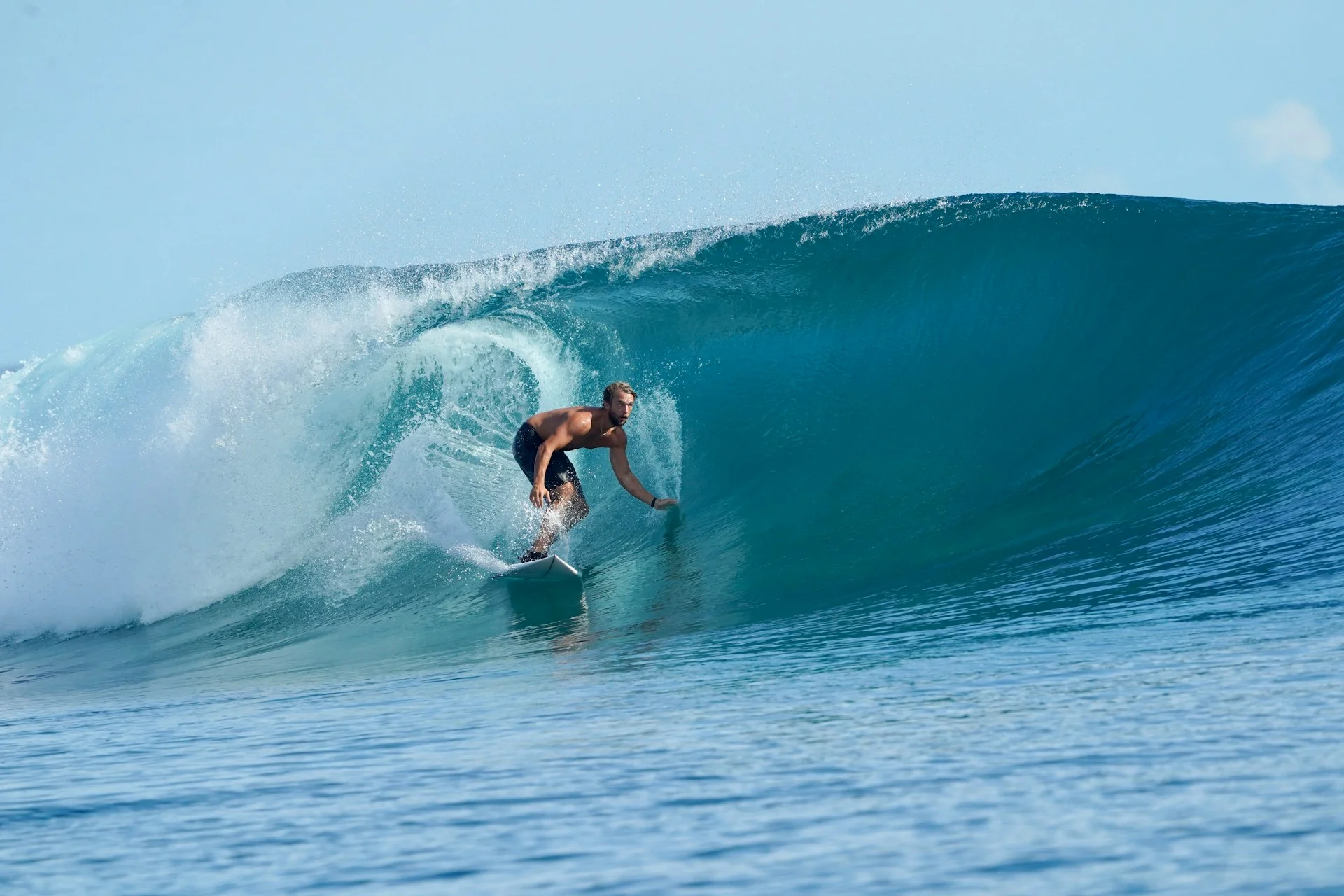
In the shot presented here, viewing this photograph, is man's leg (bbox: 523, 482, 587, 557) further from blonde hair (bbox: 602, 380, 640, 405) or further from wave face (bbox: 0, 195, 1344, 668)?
blonde hair (bbox: 602, 380, 640, 405)

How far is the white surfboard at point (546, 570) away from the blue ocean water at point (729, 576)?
139 mm

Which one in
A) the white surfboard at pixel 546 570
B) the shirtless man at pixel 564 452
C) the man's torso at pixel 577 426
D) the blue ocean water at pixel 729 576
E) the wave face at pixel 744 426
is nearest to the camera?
the blue ocean water at pixel 729 576

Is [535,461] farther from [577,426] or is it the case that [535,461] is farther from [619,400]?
[619,400]

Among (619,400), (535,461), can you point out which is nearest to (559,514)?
(535,461)

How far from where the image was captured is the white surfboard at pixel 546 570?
6496mm

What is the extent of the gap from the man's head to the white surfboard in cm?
84

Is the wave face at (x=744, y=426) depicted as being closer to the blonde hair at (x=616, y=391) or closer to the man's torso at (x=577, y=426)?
the man's torso at (x=577, y=426)

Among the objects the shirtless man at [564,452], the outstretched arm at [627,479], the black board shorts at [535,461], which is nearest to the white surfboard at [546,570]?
the shirtless man at [564,452]

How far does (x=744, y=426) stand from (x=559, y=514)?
225 cm

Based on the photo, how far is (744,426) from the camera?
8703 mm

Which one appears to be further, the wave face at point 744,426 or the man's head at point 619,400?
the man's head at point 619,400

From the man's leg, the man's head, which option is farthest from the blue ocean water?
the man's head

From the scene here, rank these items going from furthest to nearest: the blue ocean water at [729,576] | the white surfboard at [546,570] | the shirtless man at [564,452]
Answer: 1. the shirtless man at [564,452]
2. the white surfboard at [546,570]
3. the blue ocean water at [729,576]

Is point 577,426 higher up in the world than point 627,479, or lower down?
higher up
